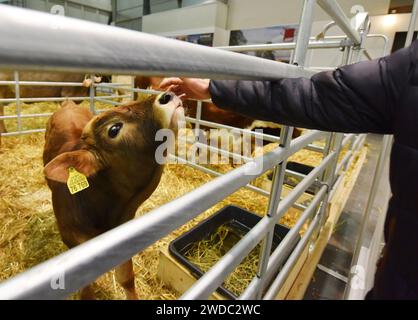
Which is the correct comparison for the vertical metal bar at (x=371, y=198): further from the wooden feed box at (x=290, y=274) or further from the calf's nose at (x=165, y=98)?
the calf's nose at (x=165, y=98)

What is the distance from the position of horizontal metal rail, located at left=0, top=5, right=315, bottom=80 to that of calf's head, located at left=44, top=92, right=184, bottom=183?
56 cm

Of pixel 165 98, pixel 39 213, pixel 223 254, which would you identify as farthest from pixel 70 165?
pixel 39 213

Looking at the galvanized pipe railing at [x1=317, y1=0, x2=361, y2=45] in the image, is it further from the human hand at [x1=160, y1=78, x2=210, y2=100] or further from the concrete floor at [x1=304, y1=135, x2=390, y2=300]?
the concrete floor at [x1=304, y1=135, x2=390, y2=300]

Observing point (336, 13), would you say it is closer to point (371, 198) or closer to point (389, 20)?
point (371, 198)

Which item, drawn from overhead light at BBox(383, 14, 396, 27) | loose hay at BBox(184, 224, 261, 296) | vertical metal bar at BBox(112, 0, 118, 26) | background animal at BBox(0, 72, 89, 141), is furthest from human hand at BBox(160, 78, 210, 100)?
vertical metal bar at BBox(112, 0, 118, 26)

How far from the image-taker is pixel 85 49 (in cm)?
20

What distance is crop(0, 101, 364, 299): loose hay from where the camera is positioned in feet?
3.95

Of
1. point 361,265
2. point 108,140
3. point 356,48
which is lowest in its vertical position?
point 361,265

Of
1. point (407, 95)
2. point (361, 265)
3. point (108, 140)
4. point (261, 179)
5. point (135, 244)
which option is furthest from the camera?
point (261, 179)

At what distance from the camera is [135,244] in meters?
0.31
